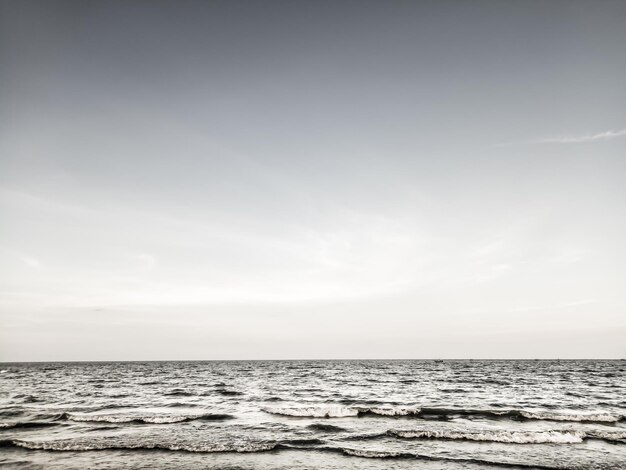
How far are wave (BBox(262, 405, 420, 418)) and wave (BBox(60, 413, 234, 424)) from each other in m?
3.31

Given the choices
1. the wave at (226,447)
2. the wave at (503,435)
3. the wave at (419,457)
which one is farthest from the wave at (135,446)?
the wave at (503,435)

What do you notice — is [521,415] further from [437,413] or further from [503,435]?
[503,435]

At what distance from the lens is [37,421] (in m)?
18.5

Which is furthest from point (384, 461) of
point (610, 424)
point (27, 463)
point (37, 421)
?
point (37, 421)

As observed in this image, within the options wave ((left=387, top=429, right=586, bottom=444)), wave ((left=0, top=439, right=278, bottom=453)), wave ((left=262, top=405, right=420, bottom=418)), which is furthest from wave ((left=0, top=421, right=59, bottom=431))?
wave ((left=387, top=429, right=586, bottom=444))

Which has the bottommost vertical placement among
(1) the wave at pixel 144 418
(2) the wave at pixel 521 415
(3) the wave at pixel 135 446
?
(1) the wave at pixel 144 418

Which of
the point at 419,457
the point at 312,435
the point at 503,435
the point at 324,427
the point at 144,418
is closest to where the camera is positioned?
the point at 419,457

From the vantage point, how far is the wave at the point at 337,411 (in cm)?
2084

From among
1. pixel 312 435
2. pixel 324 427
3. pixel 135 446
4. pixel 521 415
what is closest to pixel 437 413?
pixel 521 415

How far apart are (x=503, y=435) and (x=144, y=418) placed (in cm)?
1674

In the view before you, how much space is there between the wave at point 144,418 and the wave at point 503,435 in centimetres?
974

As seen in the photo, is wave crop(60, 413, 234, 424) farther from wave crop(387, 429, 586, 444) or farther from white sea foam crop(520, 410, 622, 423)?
white sea foam crop(520, 410, 622, 423)

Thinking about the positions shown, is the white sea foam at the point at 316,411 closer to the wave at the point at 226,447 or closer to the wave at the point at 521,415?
the wave at the point at 521,415

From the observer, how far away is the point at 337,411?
71.2 feet
